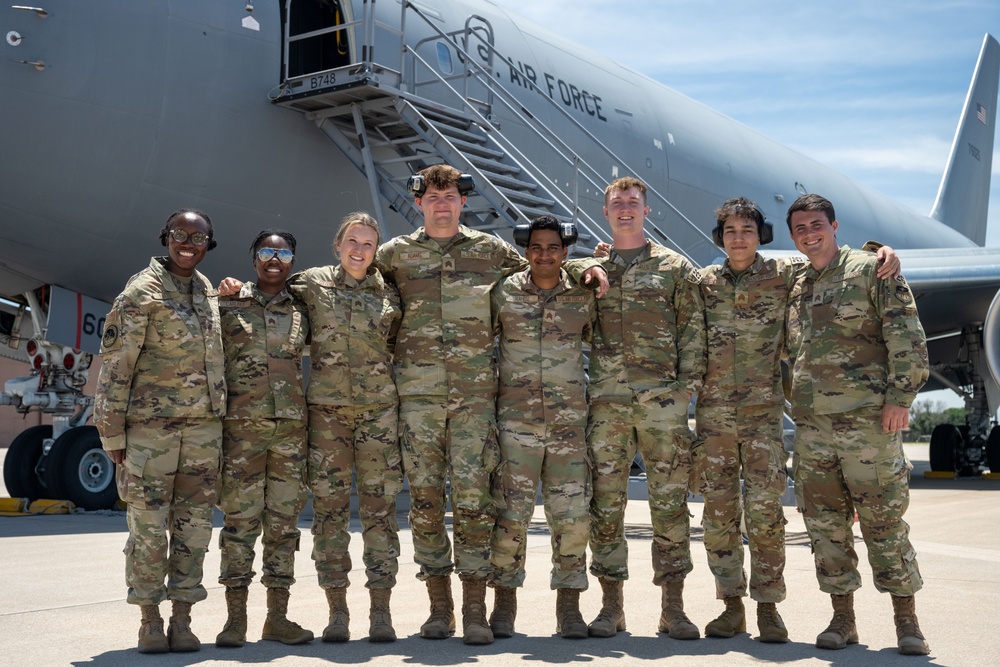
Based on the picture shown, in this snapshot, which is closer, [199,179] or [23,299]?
[199,179]

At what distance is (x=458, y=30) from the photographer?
407 inches

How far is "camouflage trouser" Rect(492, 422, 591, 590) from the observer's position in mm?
4406

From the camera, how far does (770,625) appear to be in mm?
4324

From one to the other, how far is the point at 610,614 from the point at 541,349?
125cm

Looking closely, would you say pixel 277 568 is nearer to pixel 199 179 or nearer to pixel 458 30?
pixel 199 179

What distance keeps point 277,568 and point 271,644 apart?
32cm

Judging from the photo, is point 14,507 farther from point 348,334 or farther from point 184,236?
point 348,334

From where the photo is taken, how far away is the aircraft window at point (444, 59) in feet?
32.9

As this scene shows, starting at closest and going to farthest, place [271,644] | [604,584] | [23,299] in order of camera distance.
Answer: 1. [271,644]
2. [604,584]
3. [23,299]

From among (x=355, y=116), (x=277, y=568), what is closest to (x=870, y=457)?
(x=277, y=568)

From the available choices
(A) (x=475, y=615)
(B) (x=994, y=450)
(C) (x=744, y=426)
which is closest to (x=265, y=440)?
(A) (x=475, y=615)

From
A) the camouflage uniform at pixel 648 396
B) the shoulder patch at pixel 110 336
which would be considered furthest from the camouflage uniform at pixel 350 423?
the camouflage uniform at pixel 648 396

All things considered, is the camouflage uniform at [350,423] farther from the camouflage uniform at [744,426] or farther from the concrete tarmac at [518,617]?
the camouflage uniform at [744,426]

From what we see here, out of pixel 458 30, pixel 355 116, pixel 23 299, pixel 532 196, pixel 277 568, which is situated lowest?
pixel 277 568
